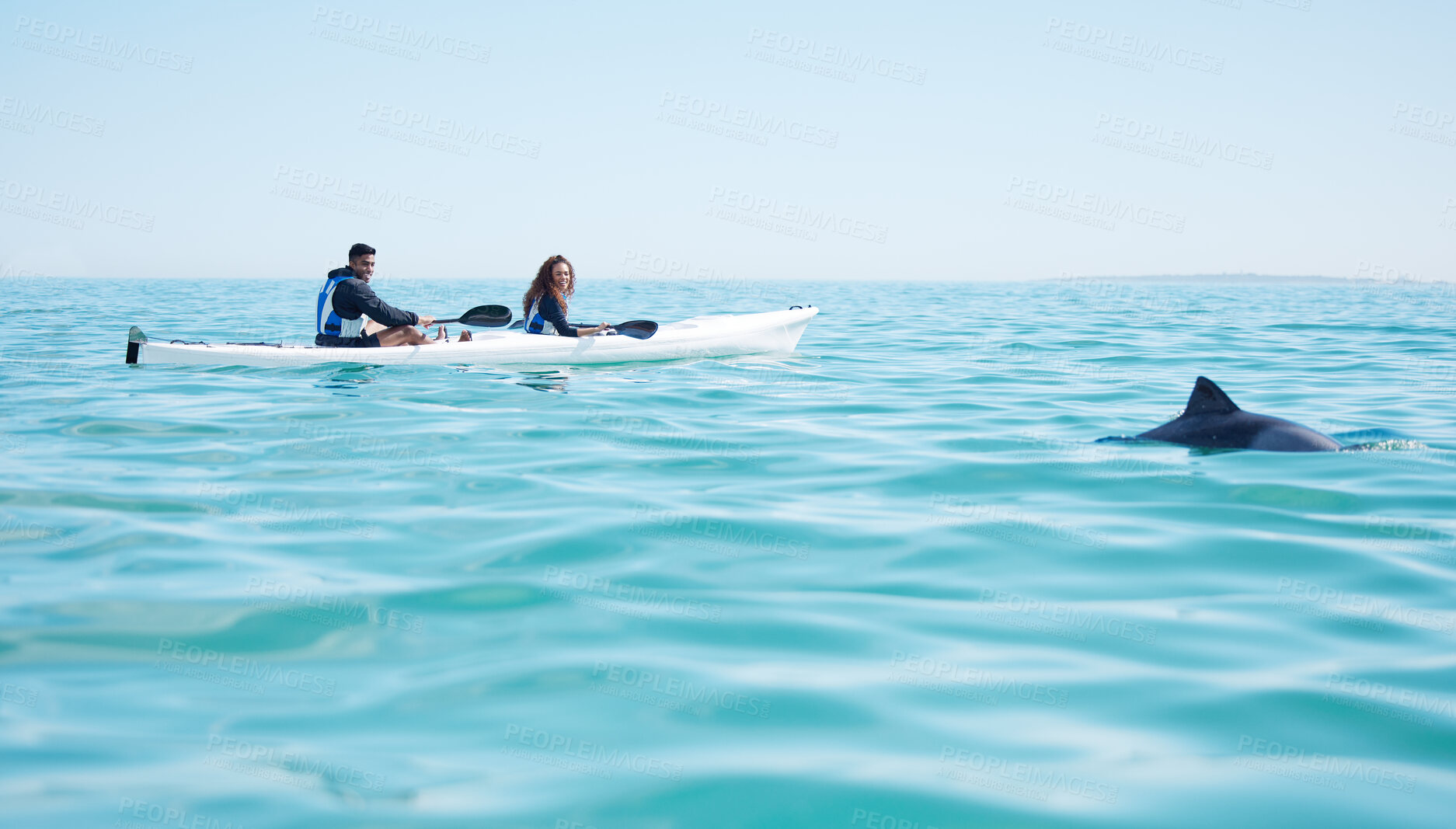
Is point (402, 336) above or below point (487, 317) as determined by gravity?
below

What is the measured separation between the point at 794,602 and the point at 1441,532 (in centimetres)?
372

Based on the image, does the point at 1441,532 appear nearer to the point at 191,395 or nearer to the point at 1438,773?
the point at 1438,773

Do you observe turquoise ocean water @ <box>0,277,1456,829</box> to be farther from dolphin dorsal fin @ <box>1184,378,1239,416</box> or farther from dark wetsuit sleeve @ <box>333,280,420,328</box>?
dark wetsuit sleeve @ <box>333,280,420,328</box>

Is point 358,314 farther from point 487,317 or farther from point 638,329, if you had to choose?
point 638,329

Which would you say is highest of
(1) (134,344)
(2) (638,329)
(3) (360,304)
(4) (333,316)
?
(2) (638,329)

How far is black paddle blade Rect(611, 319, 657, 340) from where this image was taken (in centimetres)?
1342

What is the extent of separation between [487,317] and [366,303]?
2575 millimetres

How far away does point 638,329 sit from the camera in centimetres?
1359

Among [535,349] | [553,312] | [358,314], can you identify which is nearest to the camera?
[358,314]

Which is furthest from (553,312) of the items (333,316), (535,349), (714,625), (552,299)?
(714,625)

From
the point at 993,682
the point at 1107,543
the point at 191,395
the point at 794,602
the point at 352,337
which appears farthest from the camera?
the point at 352,337

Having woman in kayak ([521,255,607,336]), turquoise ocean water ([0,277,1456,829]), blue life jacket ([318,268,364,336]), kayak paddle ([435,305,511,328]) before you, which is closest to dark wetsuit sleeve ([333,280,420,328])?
blue life jacket ([318,268,364,336])

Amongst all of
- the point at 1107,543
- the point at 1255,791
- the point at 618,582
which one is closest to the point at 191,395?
the point at 618,582

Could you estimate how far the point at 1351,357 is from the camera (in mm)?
14719
